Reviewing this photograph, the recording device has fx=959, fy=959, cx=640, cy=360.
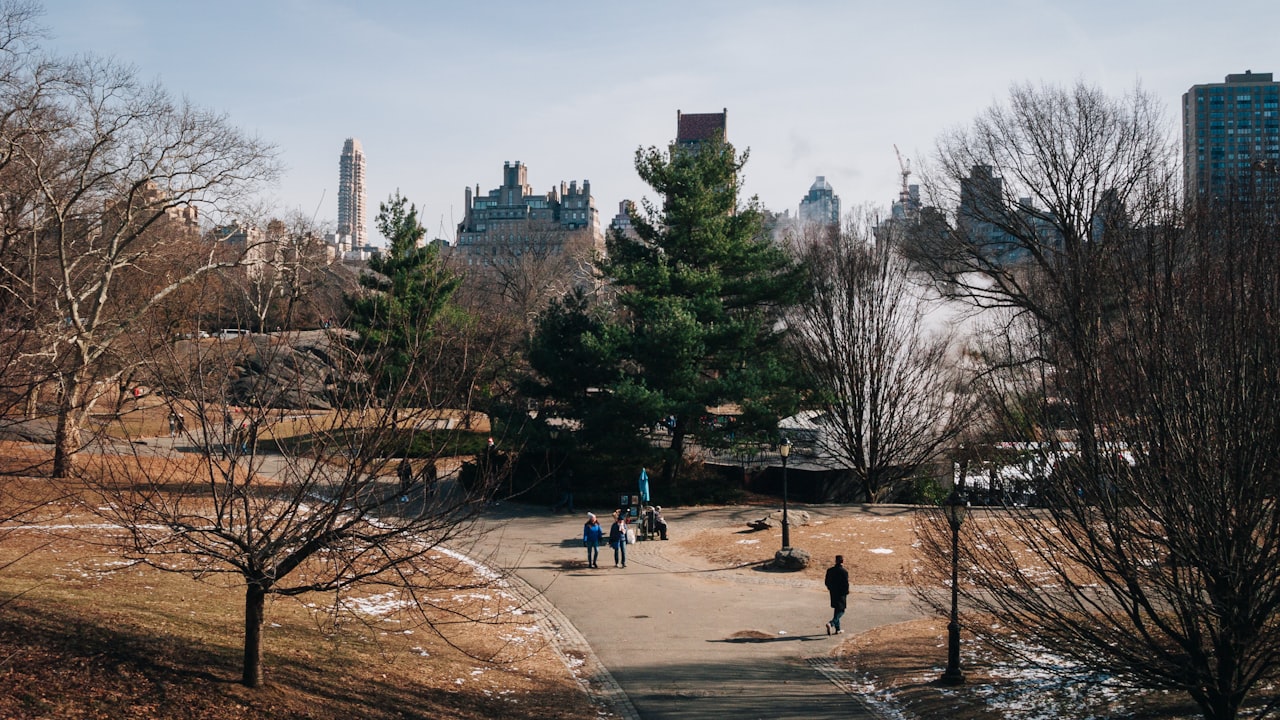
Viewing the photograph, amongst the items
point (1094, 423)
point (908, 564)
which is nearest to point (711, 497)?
point (908, 564)

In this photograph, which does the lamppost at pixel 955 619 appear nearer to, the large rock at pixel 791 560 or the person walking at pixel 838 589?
the person walking at pixel 838 589

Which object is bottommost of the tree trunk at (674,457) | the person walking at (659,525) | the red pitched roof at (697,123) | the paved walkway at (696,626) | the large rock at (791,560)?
the paved walkway at (696,626)

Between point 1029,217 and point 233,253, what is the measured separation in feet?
102

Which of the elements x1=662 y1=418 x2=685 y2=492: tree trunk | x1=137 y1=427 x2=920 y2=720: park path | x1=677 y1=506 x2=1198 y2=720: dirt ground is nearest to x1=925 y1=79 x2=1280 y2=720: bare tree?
x1=677 y1=506 x2=1198 y2=720: dirt ground

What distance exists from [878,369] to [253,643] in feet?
84.3

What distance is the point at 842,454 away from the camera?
3428 cm

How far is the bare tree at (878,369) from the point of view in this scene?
32.8 meters

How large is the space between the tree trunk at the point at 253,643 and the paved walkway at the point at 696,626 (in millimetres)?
4745

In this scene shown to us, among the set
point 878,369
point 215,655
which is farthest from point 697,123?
point 215,655

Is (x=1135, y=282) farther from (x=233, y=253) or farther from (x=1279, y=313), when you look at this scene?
(x=233, y=253)

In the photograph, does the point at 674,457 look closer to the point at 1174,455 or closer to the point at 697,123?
the point at 1174,455

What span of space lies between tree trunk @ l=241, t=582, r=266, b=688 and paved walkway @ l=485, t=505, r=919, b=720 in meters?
4.74

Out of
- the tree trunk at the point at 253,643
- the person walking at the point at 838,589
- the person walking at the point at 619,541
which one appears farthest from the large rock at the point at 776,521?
the tree trunk at the point at 253,643

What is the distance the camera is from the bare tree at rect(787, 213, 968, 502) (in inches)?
1292
